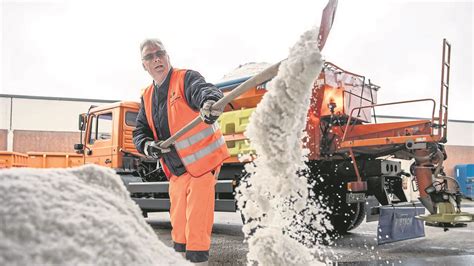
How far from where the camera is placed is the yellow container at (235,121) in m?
5.94

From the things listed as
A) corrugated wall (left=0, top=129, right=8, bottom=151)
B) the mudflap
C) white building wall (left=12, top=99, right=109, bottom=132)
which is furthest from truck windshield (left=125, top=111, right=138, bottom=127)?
corrugated wall (left=0, top=129, right=8, bottom=151)

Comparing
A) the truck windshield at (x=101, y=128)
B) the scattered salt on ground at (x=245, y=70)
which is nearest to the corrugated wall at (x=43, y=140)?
the truck windshield at (x=101, y=128)

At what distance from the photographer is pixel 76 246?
2.66 feet

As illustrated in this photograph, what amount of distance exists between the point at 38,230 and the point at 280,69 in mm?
1253

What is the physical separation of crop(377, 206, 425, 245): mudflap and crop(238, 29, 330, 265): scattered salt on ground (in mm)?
3408

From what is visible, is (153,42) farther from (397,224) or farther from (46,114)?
(46,114)

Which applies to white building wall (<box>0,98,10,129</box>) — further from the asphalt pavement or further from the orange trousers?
the orange trousers

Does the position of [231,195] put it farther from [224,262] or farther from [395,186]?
[395,186]

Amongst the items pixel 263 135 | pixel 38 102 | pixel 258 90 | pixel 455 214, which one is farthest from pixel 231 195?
pixel 38 102

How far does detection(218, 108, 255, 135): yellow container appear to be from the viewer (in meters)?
5.94

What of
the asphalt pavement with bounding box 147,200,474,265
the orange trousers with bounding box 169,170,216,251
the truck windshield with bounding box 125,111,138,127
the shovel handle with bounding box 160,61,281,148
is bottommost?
the asphalt pavement with bounding box 147,200,474,265

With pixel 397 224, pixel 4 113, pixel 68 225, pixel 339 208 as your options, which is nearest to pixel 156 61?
pixel 68 225

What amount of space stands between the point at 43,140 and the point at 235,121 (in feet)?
50.0

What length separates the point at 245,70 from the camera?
6508mm
